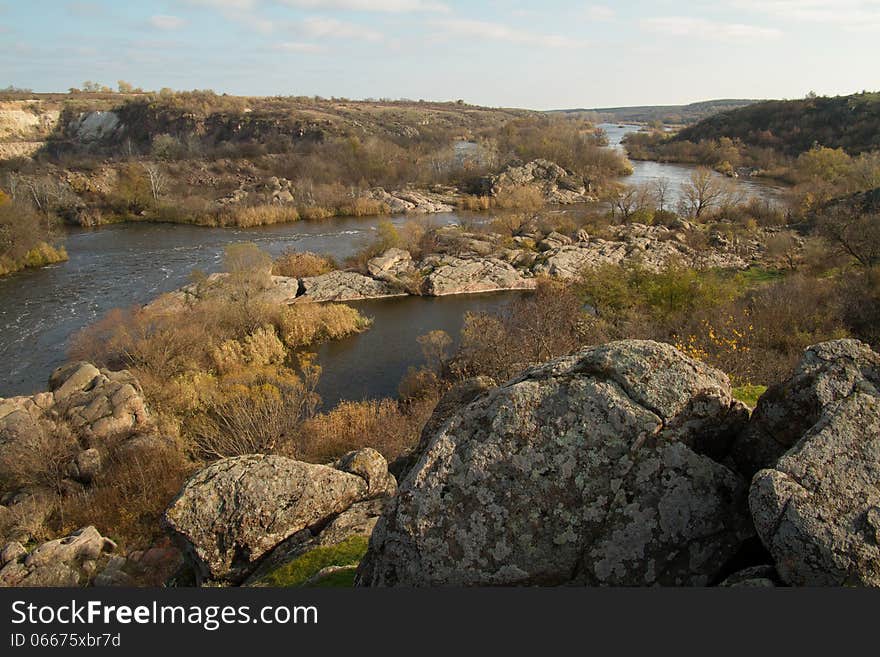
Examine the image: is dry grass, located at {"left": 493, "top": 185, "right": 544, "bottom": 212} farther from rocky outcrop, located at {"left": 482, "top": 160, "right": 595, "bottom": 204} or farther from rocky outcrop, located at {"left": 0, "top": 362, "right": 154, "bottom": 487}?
rocky outcrop, located at {"left": 0, "top": 362, "right": 154, "bottom": 487}

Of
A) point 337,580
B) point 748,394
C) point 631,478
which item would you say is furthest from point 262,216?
point 631,478

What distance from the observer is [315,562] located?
6891 millimetres

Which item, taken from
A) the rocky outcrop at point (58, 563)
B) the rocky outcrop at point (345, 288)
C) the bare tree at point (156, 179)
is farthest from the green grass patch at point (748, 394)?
the bare tree at point (156, 179)

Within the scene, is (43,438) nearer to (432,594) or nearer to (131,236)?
(432,594)

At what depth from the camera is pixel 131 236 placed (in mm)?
49188

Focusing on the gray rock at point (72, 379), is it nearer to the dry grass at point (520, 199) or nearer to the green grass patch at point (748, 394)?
the green grass patch at point (748, 394)

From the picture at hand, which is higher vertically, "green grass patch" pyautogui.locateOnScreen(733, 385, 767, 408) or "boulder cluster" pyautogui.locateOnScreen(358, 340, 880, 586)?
"boulder cluster" pyautogui.locateOnScreen(358, 340, 880, 586)

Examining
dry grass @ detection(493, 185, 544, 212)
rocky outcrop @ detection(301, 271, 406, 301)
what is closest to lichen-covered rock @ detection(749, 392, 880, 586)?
rocky outcrop @ detection(301, 271, 406, 301)

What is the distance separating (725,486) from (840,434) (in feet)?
3.05

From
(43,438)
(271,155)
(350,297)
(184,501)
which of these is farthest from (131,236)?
(184,501)

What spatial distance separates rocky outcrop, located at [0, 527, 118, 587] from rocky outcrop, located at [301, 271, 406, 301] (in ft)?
78.1

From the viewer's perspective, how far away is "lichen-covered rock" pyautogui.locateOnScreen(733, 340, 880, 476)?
4.68 m

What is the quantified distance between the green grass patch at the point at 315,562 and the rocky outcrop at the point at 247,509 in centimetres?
79

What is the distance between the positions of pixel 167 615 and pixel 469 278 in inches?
1371
